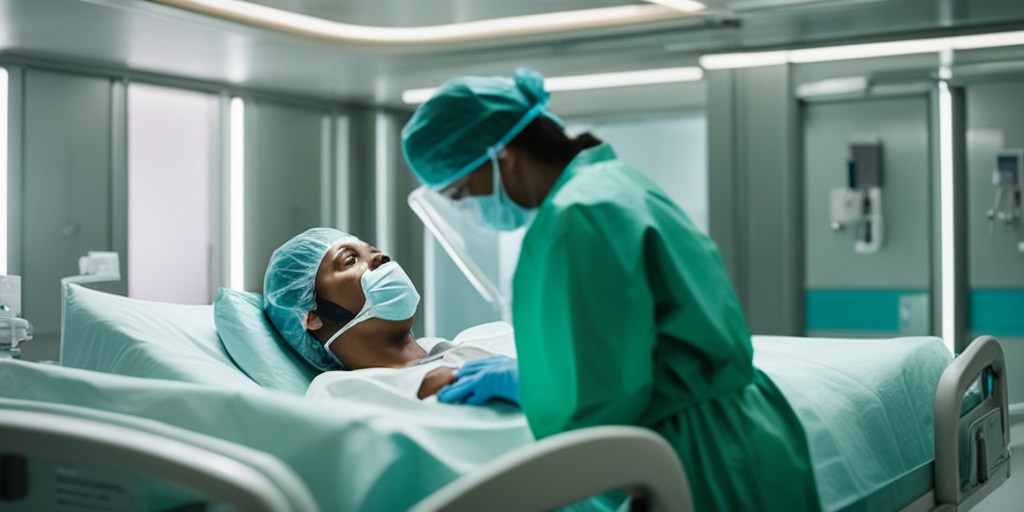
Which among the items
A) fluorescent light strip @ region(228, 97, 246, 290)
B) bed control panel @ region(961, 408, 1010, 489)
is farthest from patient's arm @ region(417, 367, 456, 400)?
fluorescent light strip @ region(228, 97, 246, 290)

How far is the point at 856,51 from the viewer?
565 centimetres

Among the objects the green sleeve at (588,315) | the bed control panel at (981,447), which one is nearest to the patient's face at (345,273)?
the green sleeve at (588,315)

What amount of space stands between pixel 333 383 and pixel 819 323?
14.3 feet

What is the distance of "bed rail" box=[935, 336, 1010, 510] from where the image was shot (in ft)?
7.72

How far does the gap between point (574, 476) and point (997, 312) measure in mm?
4805

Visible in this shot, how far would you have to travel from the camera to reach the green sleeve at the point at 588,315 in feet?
5.42

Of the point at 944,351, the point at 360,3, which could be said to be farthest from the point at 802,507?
the point at 360,3

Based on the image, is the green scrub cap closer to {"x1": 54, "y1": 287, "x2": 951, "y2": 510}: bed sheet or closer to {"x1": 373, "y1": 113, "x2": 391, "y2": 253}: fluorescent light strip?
{"x1": 54, "y1": 287, "x2": 951, "y2": 510}: bed sheet

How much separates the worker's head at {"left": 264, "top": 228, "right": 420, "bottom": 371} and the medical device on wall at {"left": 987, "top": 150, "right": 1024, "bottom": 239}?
156 inches

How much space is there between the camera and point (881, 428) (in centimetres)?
233

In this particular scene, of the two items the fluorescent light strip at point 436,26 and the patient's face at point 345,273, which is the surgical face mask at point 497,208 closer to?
the patient's face at point 345,273

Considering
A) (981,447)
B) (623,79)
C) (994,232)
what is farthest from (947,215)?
(981,447)

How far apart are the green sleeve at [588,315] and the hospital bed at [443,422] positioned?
0.11 metres

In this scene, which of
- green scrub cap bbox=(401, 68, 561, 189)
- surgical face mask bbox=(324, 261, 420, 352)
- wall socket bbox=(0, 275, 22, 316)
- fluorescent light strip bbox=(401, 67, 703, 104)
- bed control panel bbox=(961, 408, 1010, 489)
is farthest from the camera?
fluorescent light strip bbox=(401, 67, 703, 104)
